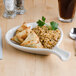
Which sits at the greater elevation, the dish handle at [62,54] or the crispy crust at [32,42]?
the crispy crust at [32,42]

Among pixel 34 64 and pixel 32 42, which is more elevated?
pixel 32 42

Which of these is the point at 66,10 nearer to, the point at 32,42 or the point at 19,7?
the point at 19,7

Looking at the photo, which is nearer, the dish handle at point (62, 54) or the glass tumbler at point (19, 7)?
the dish handle at point (62, 54)

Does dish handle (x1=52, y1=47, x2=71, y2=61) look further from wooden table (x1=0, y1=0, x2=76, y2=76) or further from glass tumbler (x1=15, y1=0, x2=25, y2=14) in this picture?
glass tumbler (x1=15, y1=0, x2=25, y2=14)

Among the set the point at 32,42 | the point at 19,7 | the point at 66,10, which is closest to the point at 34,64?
the point at 32,42

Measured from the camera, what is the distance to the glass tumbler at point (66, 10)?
164cm

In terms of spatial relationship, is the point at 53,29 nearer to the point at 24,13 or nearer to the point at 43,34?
the point at 43,34

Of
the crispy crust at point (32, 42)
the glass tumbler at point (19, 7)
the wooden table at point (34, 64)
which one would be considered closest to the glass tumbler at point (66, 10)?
the wooden table at point (34, 64)

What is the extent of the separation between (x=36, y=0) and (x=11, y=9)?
33 centimetres

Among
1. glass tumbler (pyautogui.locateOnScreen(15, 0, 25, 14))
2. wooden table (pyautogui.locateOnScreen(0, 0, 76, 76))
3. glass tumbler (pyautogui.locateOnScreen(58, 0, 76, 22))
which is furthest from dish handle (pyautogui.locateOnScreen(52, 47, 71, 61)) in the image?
glass tumbler (pyautogui.locateOnScreen(15, 0, 25, 14))

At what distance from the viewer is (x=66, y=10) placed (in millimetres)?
1668

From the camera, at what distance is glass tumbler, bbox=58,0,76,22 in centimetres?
164

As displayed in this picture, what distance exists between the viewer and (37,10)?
185 cm

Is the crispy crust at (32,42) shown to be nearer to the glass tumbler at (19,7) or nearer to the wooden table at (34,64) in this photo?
the wooden table at (34,64)
